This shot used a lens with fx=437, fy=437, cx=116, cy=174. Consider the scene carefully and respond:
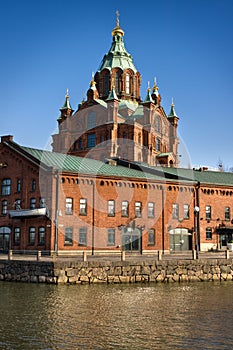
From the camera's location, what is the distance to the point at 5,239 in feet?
154

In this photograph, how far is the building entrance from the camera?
4716 cm

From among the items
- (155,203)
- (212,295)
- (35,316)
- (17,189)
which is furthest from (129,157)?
(35,316)

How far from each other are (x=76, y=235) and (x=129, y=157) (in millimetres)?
27097

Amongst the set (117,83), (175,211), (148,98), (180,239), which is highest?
(117,83)

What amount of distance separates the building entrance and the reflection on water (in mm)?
18537

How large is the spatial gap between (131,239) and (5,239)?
1360 centimetres

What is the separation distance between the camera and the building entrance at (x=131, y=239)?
4716cm

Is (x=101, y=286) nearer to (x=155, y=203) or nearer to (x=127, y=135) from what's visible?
(x=155, y=203)

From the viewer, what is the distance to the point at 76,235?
44.0m

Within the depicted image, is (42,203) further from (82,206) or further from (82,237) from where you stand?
(82,237)

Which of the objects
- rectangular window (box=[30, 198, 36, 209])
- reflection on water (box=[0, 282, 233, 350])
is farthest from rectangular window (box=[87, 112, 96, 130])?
reflection on water (box=[0, 282, 233, 350])

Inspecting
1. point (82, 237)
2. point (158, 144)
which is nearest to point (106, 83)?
point (158, 144)

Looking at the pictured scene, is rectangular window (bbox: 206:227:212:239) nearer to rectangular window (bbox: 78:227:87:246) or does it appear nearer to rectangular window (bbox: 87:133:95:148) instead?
rectangular window (bbox: 78:227:87:246)

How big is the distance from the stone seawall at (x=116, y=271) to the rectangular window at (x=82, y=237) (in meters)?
12.3
